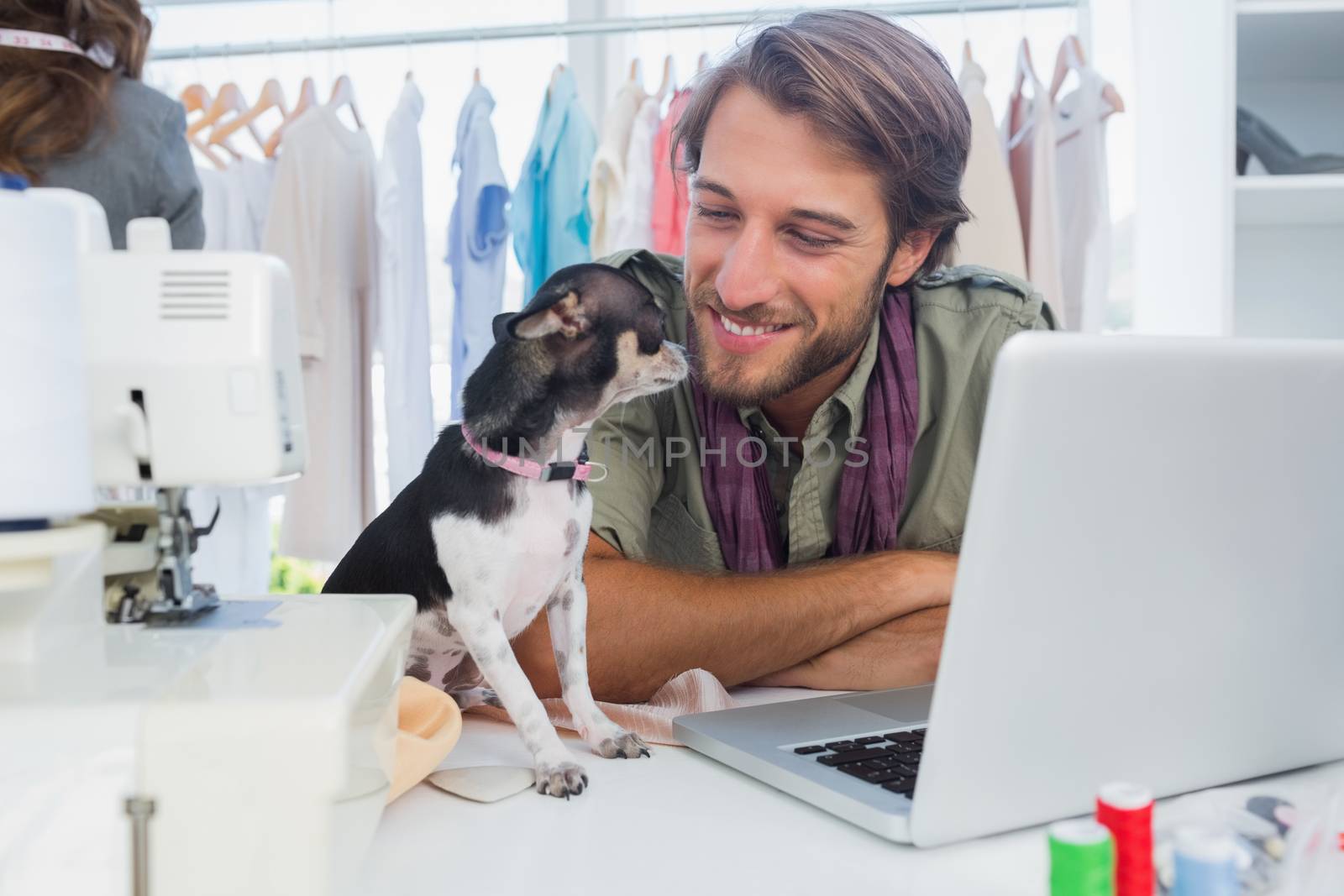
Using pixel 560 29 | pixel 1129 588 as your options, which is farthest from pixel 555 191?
pixel 1129 588

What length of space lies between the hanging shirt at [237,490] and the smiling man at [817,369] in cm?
138

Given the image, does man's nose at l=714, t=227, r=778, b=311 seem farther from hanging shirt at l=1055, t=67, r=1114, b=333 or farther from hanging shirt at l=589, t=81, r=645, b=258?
hanging shirt at l=1055, t=67, r=1114, b=333

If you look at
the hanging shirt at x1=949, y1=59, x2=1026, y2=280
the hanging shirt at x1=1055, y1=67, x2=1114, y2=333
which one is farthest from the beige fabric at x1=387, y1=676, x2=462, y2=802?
the hanging shirt at x1=1055, y1=67, x2=1114, y2=333

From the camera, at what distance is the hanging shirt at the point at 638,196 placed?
237cm

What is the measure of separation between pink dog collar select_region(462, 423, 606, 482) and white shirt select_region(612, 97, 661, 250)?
5.07ft

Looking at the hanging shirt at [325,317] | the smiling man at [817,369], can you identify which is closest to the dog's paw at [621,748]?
the smiling man at [817,369]

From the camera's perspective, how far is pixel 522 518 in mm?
835

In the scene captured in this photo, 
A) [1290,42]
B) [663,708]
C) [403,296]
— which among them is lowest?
[663,708]

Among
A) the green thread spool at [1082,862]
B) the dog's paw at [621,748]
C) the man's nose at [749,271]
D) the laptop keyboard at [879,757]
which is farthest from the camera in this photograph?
the man's nose at [749,271]

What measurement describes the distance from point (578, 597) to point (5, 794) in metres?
0.47

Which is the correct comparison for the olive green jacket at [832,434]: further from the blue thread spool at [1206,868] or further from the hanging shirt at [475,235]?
the hanging shirt at [475,235]

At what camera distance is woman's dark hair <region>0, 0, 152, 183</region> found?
62.9 inches

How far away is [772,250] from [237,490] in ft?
5.56

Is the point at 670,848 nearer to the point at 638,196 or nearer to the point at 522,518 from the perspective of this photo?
the point at 522,518
